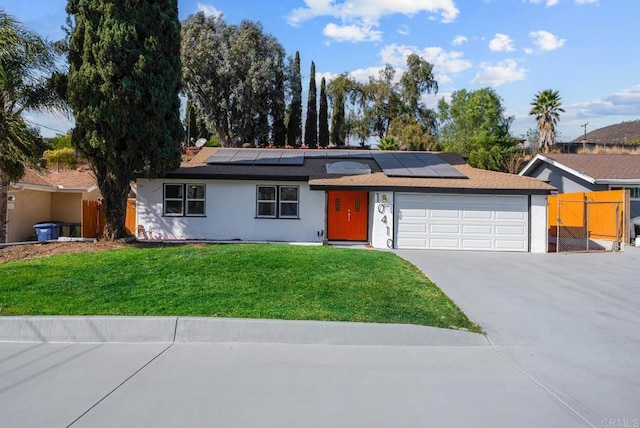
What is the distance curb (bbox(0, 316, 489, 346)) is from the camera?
6.35 meters

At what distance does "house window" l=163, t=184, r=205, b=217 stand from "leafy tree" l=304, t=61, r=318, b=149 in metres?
21.6

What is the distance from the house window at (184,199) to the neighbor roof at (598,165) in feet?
54.5

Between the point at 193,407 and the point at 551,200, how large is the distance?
2186cm

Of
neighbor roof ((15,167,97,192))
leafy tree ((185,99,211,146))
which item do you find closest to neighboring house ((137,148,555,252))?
neighbor roof ((15,167,97,192))

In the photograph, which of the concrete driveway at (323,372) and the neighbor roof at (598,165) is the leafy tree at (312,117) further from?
the concrete driveway at (323,372)

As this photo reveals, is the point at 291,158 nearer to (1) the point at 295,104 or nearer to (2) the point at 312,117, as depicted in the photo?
(1) the point at 295,104

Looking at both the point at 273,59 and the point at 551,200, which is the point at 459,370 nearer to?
the point at 551,200

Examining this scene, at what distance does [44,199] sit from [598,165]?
27.1 meters

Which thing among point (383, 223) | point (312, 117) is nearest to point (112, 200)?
point (383, 223)

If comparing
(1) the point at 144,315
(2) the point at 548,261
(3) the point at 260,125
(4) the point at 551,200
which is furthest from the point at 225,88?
(1) the point at 144,315

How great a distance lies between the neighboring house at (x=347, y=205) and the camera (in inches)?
645

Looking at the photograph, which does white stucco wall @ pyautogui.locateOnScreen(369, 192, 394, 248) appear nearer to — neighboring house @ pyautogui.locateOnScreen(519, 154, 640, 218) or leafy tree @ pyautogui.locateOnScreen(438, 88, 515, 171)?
neighboring house @ pyautogui.locateOnScreen(519, 154, 640, 218)

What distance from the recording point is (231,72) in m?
32.6

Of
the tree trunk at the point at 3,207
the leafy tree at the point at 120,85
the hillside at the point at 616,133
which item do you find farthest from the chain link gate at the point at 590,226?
the hillside at the point at 616,133
